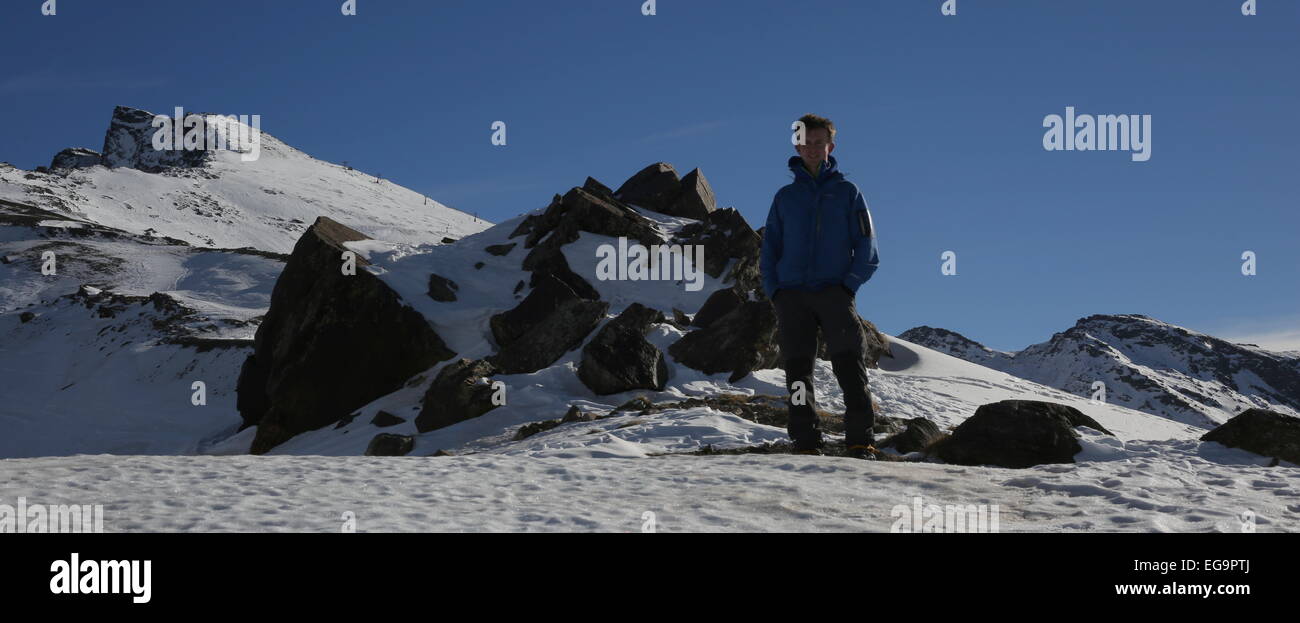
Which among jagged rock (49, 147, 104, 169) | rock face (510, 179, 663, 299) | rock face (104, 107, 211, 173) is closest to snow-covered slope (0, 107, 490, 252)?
rock face (104, 107, 211, 173)

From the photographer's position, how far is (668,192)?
3747 centimetres

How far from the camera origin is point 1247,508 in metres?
6.69

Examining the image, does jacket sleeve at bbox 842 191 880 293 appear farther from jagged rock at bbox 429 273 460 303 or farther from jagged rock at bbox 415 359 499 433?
jagged rock at bbox 429 273 460 303

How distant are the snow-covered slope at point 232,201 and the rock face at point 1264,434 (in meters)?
93.9

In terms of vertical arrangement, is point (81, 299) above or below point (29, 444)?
above

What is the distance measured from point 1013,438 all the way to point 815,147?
3927mm

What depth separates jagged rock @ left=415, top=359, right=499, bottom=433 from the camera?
55.2 ft

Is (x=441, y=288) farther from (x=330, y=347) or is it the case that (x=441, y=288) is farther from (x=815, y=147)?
(x=815, y=147)

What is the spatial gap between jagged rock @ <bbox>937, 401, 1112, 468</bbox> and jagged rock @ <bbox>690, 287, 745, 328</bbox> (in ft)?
38.9

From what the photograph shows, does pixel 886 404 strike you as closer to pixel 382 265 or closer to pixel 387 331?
pixel 387 331

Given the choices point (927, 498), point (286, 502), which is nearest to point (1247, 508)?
point (927, 498)

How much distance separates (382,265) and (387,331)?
13.1 feet

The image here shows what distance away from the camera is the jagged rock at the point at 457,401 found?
16812 mm
